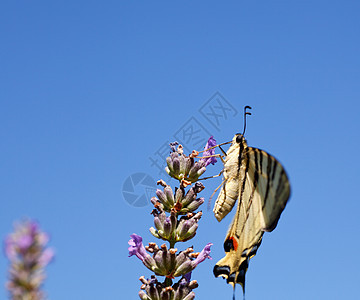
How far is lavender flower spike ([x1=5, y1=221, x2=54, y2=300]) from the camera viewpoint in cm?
499

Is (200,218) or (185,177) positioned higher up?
(185,177)

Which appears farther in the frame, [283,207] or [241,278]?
[241,278]

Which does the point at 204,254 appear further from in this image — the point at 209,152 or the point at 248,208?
the point at 209,152

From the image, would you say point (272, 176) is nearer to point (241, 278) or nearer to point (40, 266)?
point (241, 278)

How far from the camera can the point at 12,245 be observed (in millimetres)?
5098

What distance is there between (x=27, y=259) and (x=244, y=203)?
8.35ft

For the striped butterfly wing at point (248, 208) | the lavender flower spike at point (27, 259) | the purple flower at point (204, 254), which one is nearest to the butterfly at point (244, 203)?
the striped butterfly wing at point (248, 208)

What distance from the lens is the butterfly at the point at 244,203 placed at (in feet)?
19.3

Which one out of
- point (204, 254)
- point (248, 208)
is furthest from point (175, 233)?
point (248, 208)

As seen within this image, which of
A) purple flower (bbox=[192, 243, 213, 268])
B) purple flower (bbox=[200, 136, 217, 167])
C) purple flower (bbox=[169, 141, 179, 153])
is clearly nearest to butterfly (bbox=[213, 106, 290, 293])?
purple flower (bbox=[200, 136, 217, 167])

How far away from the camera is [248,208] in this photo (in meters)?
6.40

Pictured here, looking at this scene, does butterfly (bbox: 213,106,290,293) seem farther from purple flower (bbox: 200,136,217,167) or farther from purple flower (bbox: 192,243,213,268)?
purple flower (bbox: 192,243,213,268)

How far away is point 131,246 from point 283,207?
170cm

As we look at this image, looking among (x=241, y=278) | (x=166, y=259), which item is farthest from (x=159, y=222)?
(x=241, y=278)
